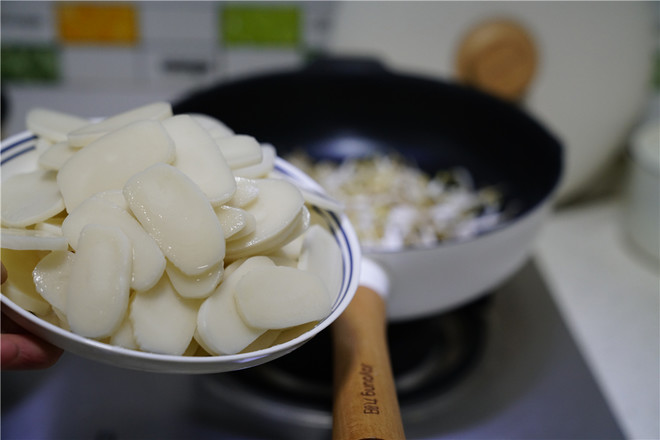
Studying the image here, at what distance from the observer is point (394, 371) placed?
0.64 meters

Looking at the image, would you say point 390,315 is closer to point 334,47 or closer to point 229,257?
point 229,257

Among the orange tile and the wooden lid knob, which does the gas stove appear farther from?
the orange tile

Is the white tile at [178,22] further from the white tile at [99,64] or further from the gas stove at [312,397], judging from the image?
the gas stove at [312,397]

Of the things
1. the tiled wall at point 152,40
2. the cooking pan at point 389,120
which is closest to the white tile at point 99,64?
the tiled wall at point 152,40

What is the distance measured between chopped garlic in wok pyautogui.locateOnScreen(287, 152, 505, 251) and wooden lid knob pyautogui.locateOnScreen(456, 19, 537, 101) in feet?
0.44

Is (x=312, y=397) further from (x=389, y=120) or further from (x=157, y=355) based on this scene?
(x=389, y=120)

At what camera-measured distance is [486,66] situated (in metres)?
0.83

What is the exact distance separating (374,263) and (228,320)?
7.7 inches

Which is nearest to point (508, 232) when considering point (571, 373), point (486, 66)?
point (571, 373)

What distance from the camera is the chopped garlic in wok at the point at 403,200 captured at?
0.73m

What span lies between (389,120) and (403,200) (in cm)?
18

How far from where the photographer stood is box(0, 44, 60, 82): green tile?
3.18 feet

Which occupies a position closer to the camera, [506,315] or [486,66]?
[506,315]

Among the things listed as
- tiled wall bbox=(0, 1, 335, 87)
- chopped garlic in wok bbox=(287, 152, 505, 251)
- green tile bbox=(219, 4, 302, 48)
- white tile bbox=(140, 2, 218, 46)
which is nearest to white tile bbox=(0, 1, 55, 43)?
tiled wall bbox=(0, 1, 335, 87)
